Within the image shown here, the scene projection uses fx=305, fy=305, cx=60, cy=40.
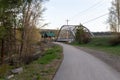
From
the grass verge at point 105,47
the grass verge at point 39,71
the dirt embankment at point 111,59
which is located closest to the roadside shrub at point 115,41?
the grass verge at point 105,47

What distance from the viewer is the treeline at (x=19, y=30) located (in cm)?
2827

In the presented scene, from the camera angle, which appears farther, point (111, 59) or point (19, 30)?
point (19, 30)

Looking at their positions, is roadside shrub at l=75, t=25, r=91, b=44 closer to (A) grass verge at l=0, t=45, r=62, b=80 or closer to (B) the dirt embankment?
(B) the dirt embankment

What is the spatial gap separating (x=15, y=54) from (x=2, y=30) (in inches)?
502

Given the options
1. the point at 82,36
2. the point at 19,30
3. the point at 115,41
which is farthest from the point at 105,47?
the point at 82,36

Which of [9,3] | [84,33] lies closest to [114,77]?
[9,3]

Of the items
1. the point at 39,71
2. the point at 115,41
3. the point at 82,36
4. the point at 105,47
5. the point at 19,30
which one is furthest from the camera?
the point at 82,36

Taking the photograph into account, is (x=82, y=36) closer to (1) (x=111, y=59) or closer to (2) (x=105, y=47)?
(2) (x=105, y=47)

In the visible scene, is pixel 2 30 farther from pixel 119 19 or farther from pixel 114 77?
pixel 119 19

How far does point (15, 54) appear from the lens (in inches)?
1475

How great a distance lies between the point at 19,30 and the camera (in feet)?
121

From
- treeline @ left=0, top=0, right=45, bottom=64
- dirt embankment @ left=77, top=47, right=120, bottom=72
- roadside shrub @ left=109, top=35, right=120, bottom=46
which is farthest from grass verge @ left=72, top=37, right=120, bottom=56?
treeline @ left=0, top=0, right=45, bottom=64

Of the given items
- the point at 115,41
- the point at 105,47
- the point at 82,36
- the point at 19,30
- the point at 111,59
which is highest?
the point at 19,30

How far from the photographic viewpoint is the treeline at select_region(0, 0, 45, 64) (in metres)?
28.3
